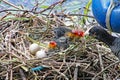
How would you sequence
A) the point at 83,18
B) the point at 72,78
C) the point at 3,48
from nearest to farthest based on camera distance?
the point at 72,78 → the point at 3,48 → the point at 83,18

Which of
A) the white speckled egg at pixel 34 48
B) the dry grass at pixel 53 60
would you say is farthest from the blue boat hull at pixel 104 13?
the white speckled egg at pixel 34 48

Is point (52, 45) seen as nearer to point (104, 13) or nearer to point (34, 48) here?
point (34, 48)

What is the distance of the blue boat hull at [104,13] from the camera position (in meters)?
1.21

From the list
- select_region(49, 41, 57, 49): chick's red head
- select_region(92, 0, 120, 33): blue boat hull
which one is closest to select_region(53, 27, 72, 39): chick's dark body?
select_region(49, 41, 57, 49): chick's red head

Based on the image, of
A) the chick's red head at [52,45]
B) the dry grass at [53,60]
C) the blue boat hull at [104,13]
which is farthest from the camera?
the chick's red head at [52,45]

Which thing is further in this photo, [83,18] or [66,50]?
[83,18]

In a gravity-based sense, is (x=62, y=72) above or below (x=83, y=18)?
below

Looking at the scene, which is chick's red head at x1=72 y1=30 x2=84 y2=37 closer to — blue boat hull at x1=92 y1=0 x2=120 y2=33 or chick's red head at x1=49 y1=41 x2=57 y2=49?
chick's red head at x1=49 y1=41 x2=57 y2=49

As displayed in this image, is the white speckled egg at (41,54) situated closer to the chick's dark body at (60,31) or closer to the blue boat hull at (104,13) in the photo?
the chick's dark body at (60,31)

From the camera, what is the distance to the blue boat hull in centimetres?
121

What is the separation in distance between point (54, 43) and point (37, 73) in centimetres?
15

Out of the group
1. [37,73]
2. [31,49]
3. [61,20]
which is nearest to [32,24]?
[61,20]

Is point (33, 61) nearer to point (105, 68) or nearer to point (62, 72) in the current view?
point (62, 72)

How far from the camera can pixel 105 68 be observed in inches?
57.9
